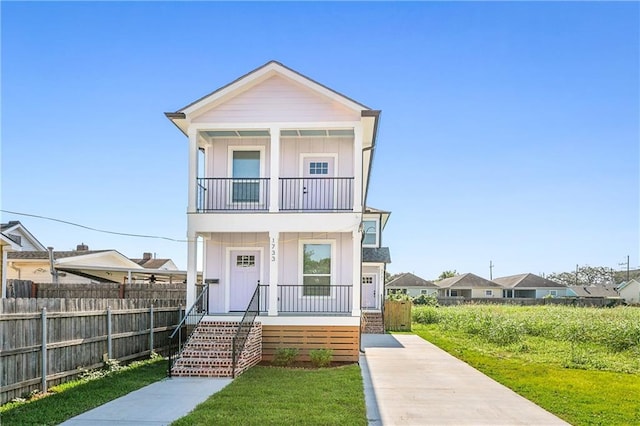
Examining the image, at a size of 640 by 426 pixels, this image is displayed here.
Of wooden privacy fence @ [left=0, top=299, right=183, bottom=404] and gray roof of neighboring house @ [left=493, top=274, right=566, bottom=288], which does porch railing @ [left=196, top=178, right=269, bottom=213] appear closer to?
wooden privacy fence @ [left=0, top=299, right=183, bottom=404]

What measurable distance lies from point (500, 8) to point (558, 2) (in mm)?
1486

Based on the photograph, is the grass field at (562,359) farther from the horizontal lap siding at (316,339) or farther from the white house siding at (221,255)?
the white house siding at (221,255)

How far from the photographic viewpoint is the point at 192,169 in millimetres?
13148

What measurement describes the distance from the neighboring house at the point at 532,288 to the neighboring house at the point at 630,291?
8.85 metres

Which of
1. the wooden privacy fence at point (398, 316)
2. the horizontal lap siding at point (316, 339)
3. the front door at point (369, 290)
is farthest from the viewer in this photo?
the wooden privacy fence at point (398, 316)

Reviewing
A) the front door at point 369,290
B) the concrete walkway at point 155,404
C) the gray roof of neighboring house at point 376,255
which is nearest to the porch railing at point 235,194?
the concrete walkway at point 155,404

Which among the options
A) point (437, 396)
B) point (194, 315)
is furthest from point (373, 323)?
point (437, 396)

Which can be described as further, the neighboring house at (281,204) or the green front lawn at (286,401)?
the neighboring house at (281,204)

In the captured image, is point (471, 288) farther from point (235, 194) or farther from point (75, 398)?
point (75, 398)

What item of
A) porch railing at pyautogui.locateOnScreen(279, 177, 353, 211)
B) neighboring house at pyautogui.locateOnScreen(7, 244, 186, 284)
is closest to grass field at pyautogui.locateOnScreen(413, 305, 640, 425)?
porch railing at pyautogui.locateOnScreen(279, 177, 353, 211)

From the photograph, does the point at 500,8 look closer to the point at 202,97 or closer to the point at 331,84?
the point at 331,84

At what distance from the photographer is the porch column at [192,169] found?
1316 cm

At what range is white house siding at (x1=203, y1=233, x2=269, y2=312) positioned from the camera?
554 inches

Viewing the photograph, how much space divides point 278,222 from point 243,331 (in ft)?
9.59
